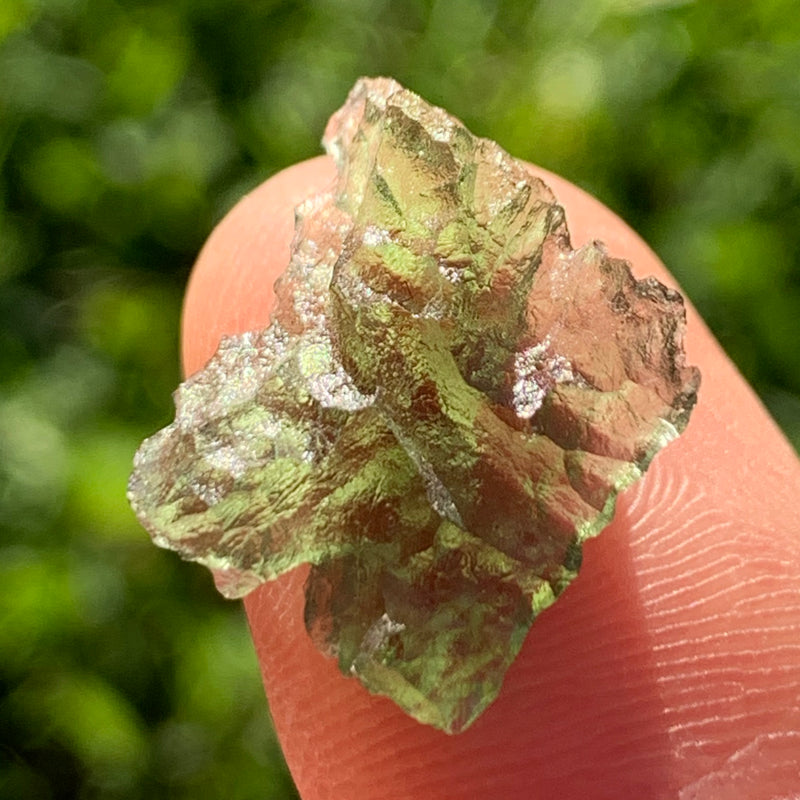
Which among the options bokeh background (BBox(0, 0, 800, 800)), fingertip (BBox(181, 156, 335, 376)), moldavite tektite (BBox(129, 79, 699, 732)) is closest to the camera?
moldavite tektite (BBox(129, 79, 699, 732))

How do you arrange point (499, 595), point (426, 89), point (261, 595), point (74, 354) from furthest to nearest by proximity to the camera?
1. point (426, 89)
2. point (74, 354)
3. point (261, 595)
4. point (499, 595)

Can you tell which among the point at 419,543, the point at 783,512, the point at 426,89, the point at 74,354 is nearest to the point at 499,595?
the point at 419,543

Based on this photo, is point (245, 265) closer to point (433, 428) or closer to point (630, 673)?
point (433, 428)

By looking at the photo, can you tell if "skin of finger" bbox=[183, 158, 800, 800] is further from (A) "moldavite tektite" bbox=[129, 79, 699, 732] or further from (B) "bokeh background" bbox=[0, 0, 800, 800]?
(B) "bokeh background" bbox=[0, 0, 800, 800]

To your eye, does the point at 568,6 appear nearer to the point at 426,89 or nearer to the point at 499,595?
the point at 426,89

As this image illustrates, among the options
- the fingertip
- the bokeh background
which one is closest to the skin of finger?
the fingertip

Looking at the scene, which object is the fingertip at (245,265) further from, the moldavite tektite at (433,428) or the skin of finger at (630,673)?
the moldavite tektite at (433,428)

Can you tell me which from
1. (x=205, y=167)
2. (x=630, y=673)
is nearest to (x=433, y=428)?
(x=630, y=673)
